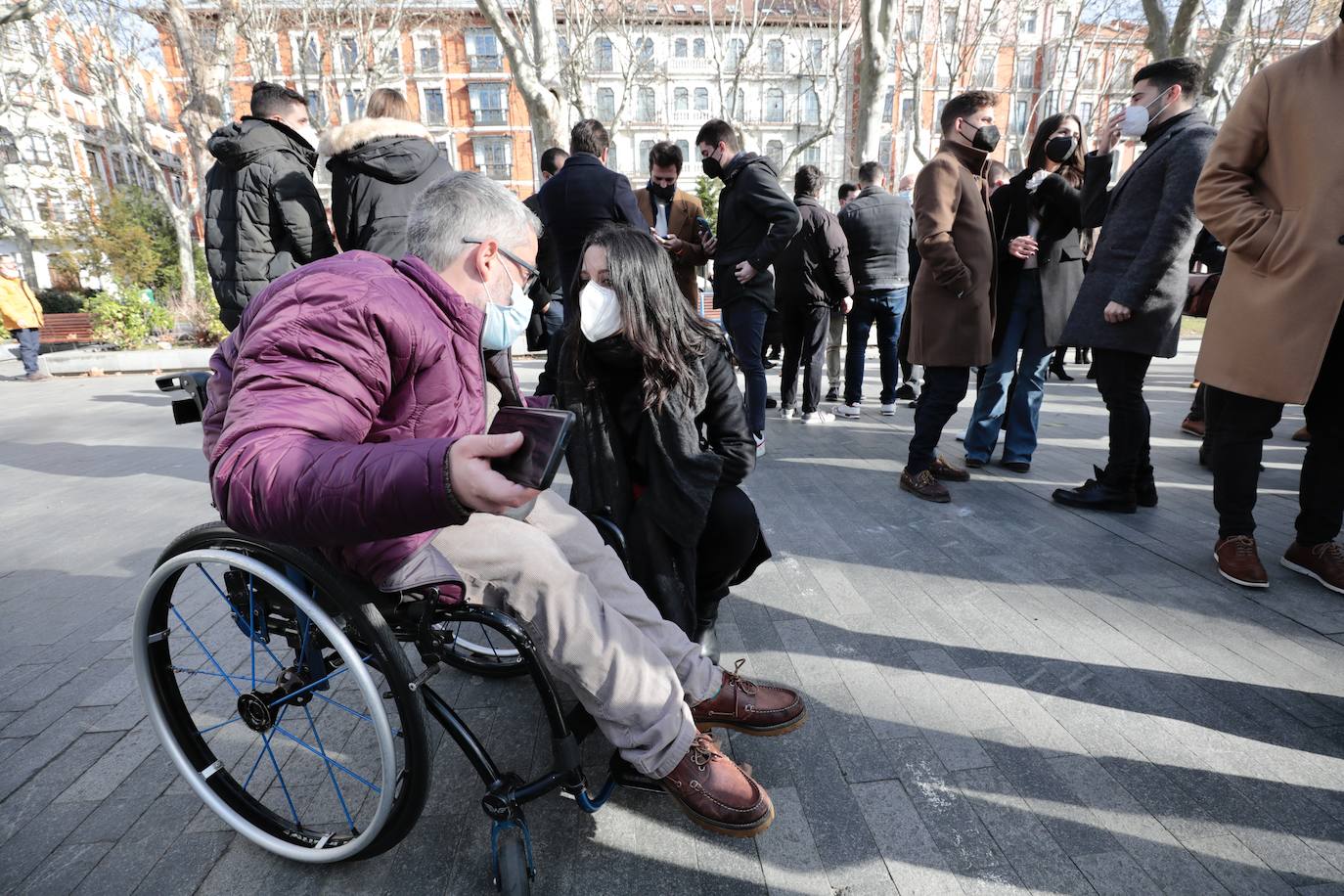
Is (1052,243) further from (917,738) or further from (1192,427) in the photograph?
(917,738)

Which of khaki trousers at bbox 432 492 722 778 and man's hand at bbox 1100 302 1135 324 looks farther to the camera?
man's hand at bbox 1100 302 1135 324

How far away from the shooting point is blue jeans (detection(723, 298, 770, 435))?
16.1 feet

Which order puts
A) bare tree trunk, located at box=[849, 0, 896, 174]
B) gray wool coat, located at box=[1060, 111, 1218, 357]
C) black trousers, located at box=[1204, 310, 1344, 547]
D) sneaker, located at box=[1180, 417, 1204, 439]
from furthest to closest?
bare tree trunk, located at box=[849, 0, 896, 174] → sneaker, located at box=[1180, 417, 1204, 439] → gray wool coat, located at box=[1060, 111, 1218, 357] → black trousers, located at box=[1204, 310, 1344, 547]

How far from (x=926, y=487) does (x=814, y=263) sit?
2.32m

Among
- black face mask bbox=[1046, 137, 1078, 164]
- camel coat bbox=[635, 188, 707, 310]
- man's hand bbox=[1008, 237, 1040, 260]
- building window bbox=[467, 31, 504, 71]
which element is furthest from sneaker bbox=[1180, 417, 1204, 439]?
building window bbox=[467, 31, 504, 71]

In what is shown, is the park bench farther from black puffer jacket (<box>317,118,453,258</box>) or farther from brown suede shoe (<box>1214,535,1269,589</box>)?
brown suede shoe (<box>1214,535,1269,589</box>)

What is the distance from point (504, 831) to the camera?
1494mm

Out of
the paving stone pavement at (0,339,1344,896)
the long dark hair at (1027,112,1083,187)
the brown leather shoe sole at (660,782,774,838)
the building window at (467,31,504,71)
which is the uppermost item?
the building window at (467,31,504,71)

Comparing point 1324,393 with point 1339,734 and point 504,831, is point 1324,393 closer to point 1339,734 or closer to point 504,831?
point 1339,734

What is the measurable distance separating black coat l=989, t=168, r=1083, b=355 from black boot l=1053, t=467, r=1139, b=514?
903 millimetres

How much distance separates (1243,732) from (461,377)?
7.60 feet

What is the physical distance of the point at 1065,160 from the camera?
412 centimetres

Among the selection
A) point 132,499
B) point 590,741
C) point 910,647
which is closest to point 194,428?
point 132,499

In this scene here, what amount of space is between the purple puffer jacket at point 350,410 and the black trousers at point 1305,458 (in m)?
2.96
